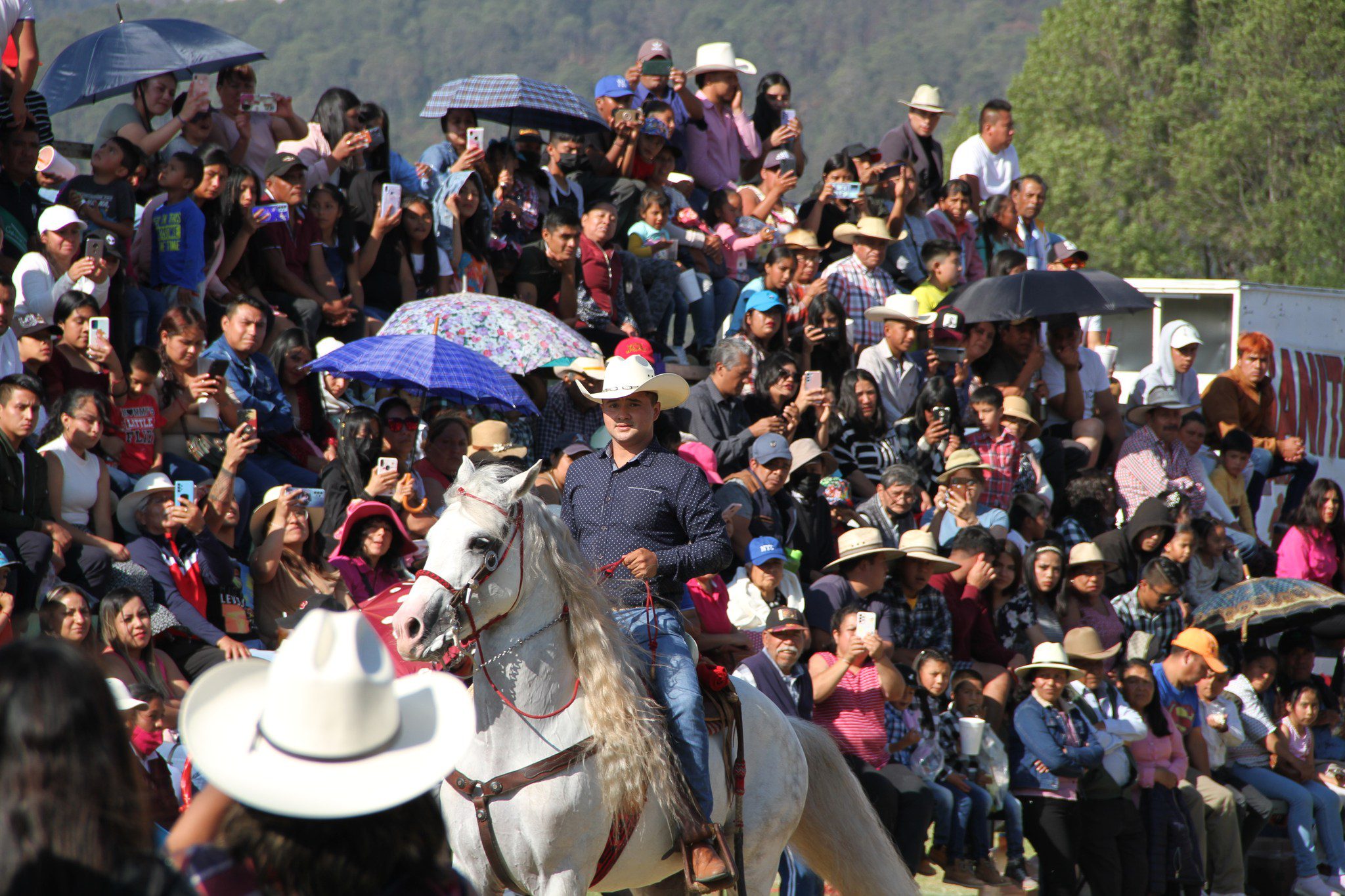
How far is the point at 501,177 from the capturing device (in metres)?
11.6

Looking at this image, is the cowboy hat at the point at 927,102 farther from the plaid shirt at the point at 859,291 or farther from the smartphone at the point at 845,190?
the plaid shirt at the point at 859,291

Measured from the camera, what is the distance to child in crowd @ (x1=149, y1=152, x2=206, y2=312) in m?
9.14

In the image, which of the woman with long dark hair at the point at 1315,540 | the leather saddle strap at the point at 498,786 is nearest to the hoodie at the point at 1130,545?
the woman with long dark hair at the point at 1315,540

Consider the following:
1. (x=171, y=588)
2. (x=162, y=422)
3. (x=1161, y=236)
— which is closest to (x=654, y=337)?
(x=162, y=422)

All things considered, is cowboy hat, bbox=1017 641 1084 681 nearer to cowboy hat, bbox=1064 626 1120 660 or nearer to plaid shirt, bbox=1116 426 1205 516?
cowboy hat, bbox=1064 626 1120 660

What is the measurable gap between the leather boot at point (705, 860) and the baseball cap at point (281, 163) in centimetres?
627

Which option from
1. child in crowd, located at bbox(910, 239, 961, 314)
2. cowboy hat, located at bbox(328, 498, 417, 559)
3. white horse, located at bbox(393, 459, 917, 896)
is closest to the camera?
white horse, located at bbox(393, 459, 917, 896)

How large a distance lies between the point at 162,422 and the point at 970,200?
9154 millimetres

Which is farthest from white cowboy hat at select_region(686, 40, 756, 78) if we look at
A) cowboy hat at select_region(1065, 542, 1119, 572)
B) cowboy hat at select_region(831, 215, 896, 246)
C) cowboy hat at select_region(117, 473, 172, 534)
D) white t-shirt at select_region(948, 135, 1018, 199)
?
cowboy hat at select_region(117, 473, 172, 534)

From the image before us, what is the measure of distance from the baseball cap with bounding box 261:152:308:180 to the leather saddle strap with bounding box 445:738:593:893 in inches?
237

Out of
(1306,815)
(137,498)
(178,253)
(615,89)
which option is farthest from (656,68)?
(1306,815)

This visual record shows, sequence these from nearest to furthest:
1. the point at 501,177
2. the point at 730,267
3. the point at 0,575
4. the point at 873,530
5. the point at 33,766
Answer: the point at 33,766
the point at 0,575
the point at 873,530
the point at 501,177
the point at 730,267

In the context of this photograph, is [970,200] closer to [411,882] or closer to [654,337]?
[654,337]

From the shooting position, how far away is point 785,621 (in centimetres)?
838
